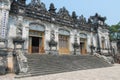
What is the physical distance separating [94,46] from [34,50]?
10.0 m

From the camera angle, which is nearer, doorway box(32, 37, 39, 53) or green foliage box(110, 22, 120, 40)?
doorway box(32, 37, 39, 53)

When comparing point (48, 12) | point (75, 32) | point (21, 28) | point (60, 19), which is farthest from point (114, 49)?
point (21, 28)

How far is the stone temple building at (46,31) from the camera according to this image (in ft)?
45.1

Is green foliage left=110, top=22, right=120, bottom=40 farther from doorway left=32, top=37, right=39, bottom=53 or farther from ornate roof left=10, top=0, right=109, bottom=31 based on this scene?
doorway left=32, top=37, right=39, bottom=53

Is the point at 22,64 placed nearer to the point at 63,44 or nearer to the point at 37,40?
the point at 37,40

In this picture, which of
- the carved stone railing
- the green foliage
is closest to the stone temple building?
the carved stone railing

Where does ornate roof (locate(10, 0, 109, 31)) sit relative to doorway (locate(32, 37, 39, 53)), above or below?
above

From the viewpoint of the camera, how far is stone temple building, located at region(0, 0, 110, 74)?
13.8m

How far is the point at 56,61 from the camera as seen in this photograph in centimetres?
1416

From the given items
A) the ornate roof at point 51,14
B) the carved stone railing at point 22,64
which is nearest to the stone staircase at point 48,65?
the carved stone railing at point 22,64

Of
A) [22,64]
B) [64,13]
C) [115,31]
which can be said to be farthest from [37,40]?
[115,31]

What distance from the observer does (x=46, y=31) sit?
17125mm

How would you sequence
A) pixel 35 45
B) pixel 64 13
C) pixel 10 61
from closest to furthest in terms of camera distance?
pixel 10 61 → pixel 35 45 → pixel 64 13

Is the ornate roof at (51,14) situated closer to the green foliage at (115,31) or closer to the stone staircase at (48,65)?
the stone staircase at (48,65)
